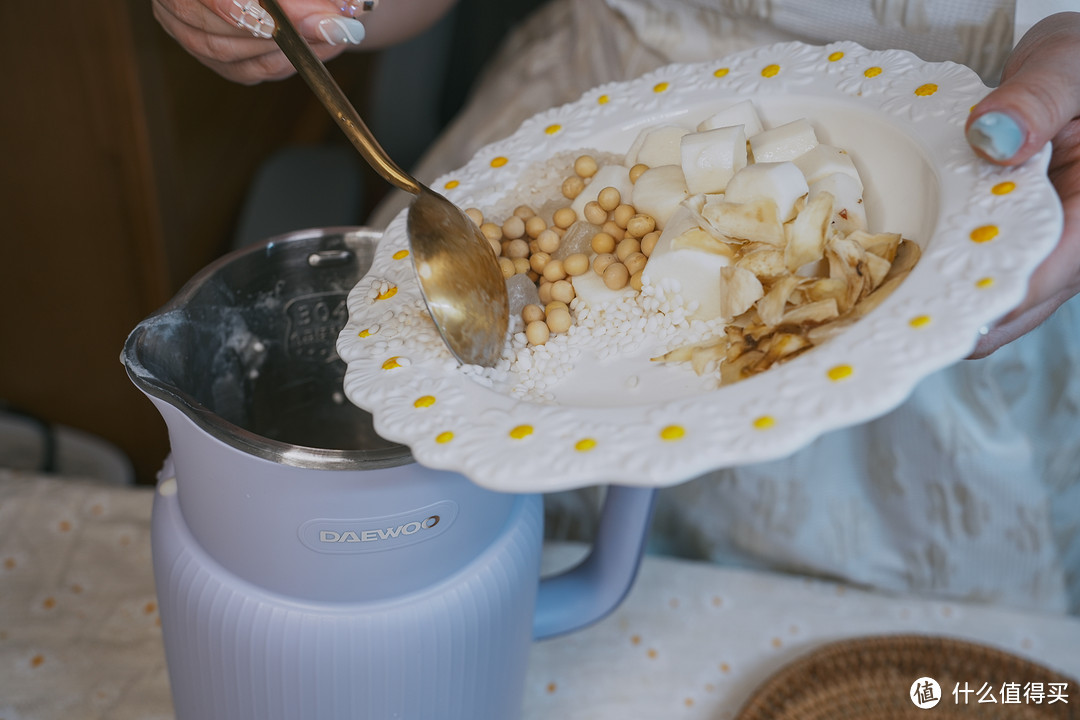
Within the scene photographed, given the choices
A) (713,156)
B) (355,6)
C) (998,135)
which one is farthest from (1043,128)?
(355,6)

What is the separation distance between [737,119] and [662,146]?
4cm

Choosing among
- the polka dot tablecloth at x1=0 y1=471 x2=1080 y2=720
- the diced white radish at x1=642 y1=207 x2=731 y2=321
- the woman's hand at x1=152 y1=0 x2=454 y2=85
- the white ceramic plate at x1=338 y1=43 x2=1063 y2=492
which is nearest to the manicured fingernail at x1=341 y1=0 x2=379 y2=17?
the woman's hand at x1=152 y1=0 x2=454 y2=85

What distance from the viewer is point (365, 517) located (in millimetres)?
398

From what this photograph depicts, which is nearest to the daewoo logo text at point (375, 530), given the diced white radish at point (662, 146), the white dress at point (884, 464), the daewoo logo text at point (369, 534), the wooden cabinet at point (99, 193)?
the daewoo logo text at point (369, 534)

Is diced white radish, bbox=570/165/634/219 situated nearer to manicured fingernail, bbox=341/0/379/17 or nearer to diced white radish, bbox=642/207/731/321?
diced white radish, bbox=642/207/731/321

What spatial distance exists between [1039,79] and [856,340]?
0.59 ft

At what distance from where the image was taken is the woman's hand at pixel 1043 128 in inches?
14.4

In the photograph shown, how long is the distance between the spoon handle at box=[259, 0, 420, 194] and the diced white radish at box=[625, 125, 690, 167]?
0.13 metres

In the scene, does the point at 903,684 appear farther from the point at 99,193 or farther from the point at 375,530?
the point at 99,193

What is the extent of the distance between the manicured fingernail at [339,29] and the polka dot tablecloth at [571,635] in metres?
0.43

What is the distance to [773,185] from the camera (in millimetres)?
400

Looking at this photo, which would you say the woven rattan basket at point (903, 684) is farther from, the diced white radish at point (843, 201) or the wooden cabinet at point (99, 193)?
the wooden cabinet at point (99, 193)

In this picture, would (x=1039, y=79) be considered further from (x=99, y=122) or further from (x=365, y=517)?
(x=99, y=122)

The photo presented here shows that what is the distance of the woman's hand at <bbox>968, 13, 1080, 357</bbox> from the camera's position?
0.37 metres
